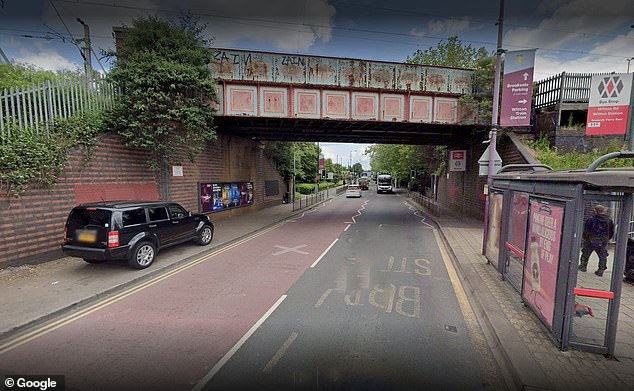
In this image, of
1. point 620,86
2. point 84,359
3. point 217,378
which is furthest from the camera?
point 620,86

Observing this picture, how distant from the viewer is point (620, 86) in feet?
23.0

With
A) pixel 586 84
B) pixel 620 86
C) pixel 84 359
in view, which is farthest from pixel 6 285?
pixel 586 84

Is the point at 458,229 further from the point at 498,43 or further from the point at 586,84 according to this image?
the point at 586,84

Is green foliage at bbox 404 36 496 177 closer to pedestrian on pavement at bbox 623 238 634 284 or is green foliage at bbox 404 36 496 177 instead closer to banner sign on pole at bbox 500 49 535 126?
banner sign on pole at bbox 500 49 535 126

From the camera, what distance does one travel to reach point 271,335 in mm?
3980

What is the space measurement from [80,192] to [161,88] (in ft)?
13.7

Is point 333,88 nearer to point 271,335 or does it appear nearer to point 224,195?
point 224,195

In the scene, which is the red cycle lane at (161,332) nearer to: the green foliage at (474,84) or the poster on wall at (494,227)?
the poster on wall at (494,227)

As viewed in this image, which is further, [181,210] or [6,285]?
[181,210]

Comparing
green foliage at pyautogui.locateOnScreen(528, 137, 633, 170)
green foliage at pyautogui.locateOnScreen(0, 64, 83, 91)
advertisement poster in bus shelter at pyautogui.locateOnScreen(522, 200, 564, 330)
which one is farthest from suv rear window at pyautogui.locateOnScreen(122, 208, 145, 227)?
green foliage at pyautogui.locateOnScreen(528, 137, 633, 170)

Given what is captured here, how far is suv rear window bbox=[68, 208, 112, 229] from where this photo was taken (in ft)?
19.7

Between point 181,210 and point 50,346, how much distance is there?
4.90m

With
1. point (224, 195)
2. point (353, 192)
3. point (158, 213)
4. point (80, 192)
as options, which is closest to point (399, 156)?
point (353, 192)

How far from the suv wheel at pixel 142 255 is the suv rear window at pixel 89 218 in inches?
36.5
